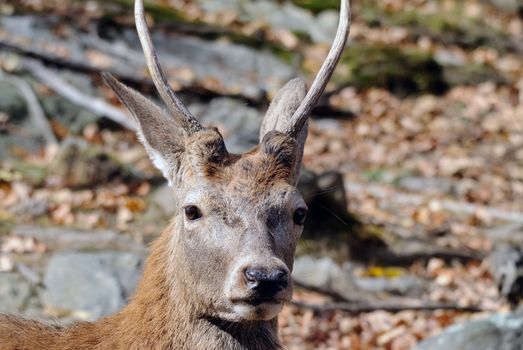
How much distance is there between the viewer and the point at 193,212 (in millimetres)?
4953

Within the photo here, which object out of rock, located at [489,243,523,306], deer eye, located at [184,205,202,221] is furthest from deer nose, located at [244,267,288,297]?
rock, located at [489,243,523,306]

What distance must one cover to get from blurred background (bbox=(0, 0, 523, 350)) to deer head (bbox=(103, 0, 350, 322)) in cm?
267

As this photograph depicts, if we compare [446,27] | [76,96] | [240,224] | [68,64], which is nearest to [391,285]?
[240,224]

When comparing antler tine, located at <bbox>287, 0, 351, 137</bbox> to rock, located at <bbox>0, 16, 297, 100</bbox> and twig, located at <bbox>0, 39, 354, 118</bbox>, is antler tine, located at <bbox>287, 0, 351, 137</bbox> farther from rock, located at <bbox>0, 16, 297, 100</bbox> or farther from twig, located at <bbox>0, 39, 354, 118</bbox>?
rock, located at <bbox>0, 16, 297, 100</bbox>

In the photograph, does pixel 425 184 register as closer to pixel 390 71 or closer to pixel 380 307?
pixel 380 307

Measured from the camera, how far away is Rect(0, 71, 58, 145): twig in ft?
38.1

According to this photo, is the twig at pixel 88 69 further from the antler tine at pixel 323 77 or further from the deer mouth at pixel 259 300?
the deer mouth at pixel 259 300

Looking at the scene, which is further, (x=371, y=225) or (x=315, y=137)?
(x=315, y=137)

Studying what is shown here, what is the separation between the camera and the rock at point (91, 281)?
314 inches

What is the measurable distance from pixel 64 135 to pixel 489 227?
520 cm

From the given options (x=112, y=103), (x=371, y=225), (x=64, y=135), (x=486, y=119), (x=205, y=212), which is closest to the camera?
(x=205, y=212)

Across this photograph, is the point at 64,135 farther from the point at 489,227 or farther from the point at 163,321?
the point at 163,321

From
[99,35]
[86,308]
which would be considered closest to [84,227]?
[86,308]

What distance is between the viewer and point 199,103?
13.3 metres
